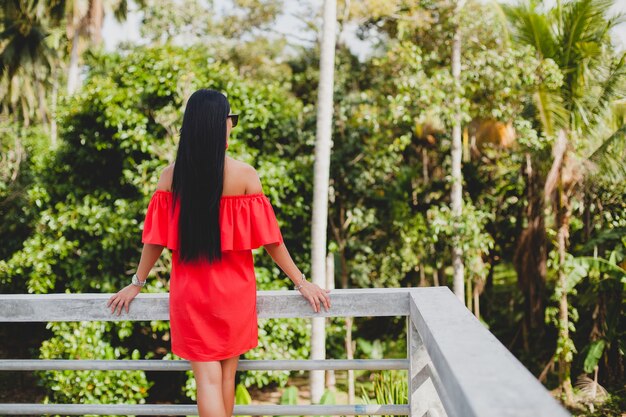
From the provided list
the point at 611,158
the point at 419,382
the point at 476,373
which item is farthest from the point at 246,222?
the point at 611,158

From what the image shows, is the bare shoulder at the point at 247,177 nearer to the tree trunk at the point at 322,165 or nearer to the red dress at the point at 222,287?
the red dress at the point at 222,287

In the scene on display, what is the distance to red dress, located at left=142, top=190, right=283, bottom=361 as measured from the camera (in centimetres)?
187

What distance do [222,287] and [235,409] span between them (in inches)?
18.8

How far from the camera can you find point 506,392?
1080 millimetres

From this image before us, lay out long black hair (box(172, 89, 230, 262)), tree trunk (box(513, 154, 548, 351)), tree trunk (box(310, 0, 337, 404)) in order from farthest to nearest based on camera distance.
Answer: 1. tree trunk (box(513, 154, 548, 351))
2. tree trunk (box(310, 0, 337, 404))
3. long black hair (box(172, 89, 230, 262))

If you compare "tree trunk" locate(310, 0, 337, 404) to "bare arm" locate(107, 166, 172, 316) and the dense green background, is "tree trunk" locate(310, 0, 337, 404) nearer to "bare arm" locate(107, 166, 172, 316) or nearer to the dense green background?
the dense green background

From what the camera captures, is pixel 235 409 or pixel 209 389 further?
pixel 235 409

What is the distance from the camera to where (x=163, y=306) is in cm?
202

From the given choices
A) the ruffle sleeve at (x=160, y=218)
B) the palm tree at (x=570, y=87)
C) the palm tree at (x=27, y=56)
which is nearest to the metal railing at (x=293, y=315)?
the ruffle sleeve at (x=160, y=218)

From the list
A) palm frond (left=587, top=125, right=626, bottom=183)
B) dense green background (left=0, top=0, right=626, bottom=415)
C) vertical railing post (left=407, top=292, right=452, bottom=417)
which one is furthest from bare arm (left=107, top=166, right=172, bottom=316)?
palm frond (left=587, top=125, right=626, bottom=183)

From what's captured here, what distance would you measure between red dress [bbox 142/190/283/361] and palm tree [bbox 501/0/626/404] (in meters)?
7.87

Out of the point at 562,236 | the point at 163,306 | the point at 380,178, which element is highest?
the point at 380,178

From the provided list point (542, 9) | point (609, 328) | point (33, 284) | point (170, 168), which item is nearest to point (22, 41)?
point (33, 284)

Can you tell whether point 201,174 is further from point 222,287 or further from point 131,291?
point 131,291
